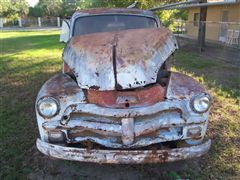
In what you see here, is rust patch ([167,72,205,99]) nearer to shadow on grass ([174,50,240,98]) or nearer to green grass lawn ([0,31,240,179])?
green grass lawn ([0,31,240,179])

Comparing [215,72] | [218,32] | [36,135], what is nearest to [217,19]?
[218,32]

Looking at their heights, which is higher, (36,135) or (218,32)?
(218,32)

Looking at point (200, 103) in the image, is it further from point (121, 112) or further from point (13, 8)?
point (13, 8)

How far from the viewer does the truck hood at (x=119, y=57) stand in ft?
12.4

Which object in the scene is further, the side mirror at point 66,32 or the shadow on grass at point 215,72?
the shadow on grass at point 215,72

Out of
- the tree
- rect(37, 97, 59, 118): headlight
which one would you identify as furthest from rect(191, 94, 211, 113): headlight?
the tree

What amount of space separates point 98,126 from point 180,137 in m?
0.92

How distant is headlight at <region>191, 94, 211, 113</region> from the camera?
376 cm

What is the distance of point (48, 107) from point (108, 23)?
241cm

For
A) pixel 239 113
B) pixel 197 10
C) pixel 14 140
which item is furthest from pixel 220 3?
pixel 14 140

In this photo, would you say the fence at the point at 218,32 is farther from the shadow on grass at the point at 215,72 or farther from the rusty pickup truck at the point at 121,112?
the rusty pickup truck at the point at 121,112

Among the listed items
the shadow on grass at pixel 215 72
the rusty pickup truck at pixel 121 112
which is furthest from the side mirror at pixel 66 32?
the shadow on grass at pixel 215 72

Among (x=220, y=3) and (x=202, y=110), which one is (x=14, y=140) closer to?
(x=202, y=110)

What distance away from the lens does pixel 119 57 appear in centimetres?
394
